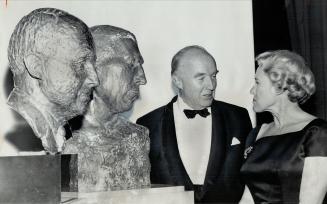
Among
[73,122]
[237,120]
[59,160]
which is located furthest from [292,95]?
[59,160]

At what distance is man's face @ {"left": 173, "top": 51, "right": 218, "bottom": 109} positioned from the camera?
5.41 m

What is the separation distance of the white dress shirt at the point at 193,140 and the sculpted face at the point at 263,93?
64 cm

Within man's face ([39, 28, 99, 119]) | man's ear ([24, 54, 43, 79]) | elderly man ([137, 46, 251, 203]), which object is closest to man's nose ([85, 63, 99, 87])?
man's face ([39, 28, 99, 119])

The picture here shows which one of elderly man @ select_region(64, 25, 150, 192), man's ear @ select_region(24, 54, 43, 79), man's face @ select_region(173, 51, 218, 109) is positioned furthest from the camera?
man's face @ select_region(173, 51, 218, 109)

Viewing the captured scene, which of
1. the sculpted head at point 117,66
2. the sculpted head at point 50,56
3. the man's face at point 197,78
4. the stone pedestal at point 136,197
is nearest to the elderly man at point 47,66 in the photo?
Answer: the sculpted head at point 50,56

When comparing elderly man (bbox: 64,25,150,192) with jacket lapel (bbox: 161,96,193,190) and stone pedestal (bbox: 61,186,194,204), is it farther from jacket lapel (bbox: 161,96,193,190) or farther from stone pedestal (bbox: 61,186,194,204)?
jacket lapel (bbox: 161,96,193,190)

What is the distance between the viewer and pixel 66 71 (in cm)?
390

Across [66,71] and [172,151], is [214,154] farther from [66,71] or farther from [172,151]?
[66,71]

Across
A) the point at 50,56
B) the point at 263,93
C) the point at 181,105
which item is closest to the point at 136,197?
the point at 50,56

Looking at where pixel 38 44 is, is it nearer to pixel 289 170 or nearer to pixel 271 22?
pixel 289 170

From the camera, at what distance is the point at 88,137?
437cm

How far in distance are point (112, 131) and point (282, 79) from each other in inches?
54.9

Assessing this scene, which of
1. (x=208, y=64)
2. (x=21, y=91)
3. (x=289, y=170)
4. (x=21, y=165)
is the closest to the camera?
(x=21, y=165)

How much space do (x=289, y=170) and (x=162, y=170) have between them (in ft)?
3.98
